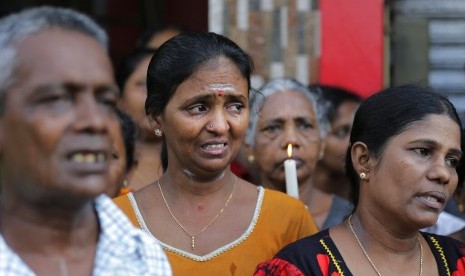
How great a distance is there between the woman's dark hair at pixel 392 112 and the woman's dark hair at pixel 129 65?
6.91ft

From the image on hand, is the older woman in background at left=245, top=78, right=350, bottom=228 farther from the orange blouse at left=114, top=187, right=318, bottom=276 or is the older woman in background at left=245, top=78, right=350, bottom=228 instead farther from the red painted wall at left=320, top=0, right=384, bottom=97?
the red painted wall at left=320, top=0, right=384, bottom=97

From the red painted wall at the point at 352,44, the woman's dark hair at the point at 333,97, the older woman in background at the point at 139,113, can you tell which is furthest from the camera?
the red painted wall at the point at 352,44

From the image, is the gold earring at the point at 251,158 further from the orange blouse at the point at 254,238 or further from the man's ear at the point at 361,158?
the man's ear at the point at 361,158

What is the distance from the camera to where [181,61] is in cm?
334

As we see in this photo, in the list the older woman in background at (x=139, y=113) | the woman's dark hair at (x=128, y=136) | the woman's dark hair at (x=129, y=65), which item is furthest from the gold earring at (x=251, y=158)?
the woman's dark hair at (x=129, y=65)

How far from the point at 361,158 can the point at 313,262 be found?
434mm

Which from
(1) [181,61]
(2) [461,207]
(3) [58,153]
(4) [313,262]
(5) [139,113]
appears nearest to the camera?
(3) [58,153]

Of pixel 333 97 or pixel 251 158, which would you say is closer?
pixel 251 158

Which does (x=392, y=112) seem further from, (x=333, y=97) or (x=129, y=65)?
(x=129, y=65)

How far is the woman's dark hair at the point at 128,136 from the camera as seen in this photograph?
14.5 ft

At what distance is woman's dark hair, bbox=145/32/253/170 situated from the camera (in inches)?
131

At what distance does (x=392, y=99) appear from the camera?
3266mm

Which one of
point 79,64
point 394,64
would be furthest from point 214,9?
point 79,64

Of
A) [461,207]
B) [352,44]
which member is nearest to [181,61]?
[461,207]
